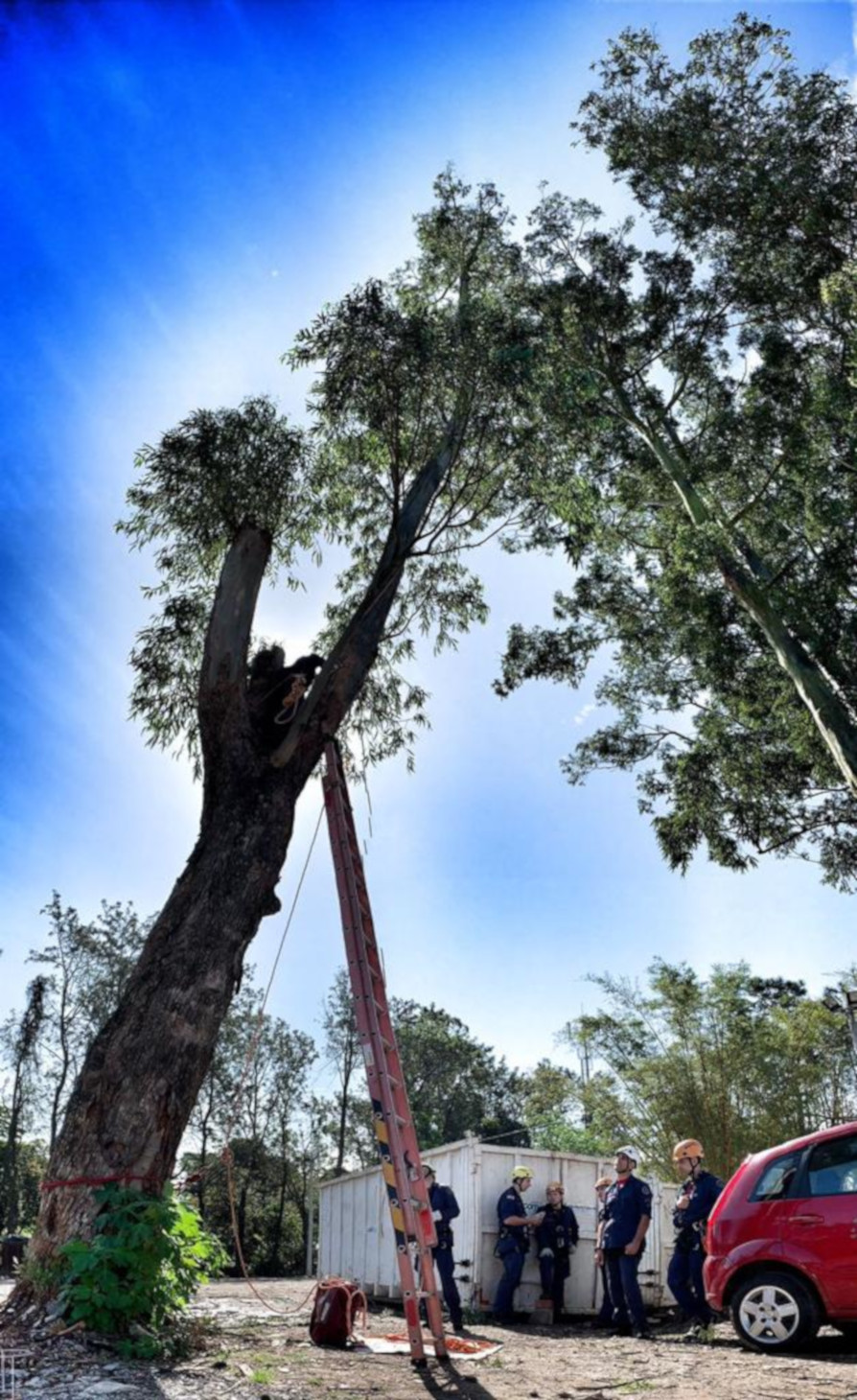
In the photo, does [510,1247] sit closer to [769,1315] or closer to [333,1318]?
[333,1318]

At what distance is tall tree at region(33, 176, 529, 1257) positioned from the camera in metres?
7.28

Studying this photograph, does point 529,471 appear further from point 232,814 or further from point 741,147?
point 741,147

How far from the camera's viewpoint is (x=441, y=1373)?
21.8 feet

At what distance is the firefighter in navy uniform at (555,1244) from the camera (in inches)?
443

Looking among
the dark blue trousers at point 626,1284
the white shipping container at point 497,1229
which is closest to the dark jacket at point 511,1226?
the white shipping container at point 497,1229

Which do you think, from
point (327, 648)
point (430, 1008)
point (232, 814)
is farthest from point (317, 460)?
point (430, 1008)

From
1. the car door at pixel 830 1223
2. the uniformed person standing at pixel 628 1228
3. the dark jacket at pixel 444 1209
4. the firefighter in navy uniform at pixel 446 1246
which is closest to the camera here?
the car door at pixel 830 1223

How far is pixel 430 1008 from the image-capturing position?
54.9 metres

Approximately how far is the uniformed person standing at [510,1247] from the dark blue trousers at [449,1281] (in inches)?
48.1

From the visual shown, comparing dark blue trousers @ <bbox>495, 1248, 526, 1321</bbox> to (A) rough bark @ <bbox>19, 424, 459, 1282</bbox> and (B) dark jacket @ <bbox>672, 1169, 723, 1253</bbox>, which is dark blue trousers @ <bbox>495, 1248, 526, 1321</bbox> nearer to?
(B) dark jacket @ <bbox>672, 1169, 723, 1253</bbox>

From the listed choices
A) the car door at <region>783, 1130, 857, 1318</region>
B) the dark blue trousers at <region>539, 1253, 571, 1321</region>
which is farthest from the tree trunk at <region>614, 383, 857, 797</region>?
the dark blue trousers at <region>539, 1253, 571, 1321</region>

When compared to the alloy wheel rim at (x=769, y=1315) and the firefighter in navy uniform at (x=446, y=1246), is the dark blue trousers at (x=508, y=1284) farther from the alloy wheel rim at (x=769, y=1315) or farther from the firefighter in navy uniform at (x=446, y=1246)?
the alloy wheel rim at (x=769, y=1315)

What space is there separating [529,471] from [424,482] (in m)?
1.49

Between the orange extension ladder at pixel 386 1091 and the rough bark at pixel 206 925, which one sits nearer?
the rough bark at pixel 206 925
